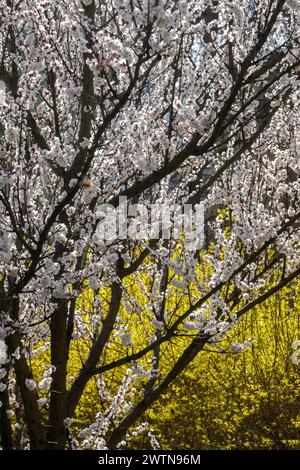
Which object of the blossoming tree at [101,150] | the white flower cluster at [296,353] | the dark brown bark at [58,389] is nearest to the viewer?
the blossoming tree at [101,150]

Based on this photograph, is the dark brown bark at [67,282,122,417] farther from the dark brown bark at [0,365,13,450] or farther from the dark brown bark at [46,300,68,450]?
the dark brown bark at [0,365,13,450]

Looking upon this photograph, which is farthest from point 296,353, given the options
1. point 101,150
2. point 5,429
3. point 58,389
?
point 101,150

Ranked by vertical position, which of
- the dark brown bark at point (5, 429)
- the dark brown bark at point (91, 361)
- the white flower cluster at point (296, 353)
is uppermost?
the white flower cluster at point (296, 353)

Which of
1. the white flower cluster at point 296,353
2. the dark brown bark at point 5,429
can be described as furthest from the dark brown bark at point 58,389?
the white flower cluster at point 296,353

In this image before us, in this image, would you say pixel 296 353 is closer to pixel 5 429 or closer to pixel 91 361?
pixel 91 361

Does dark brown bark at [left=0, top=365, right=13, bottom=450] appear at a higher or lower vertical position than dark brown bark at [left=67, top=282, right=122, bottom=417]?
lower

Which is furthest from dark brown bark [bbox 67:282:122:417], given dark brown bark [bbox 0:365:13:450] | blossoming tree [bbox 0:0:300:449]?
dark brown bark [bbox 0:365:13:450]

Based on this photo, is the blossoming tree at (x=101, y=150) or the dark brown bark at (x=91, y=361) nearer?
the blossoming tree at (x=101, y=150)

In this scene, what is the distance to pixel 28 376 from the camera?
388 centimetres

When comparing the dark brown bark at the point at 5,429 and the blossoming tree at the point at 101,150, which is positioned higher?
the blossoming tree at the point at 101,150

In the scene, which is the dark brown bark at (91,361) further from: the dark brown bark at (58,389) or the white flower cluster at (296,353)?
the white flower cluster at (296,353)
